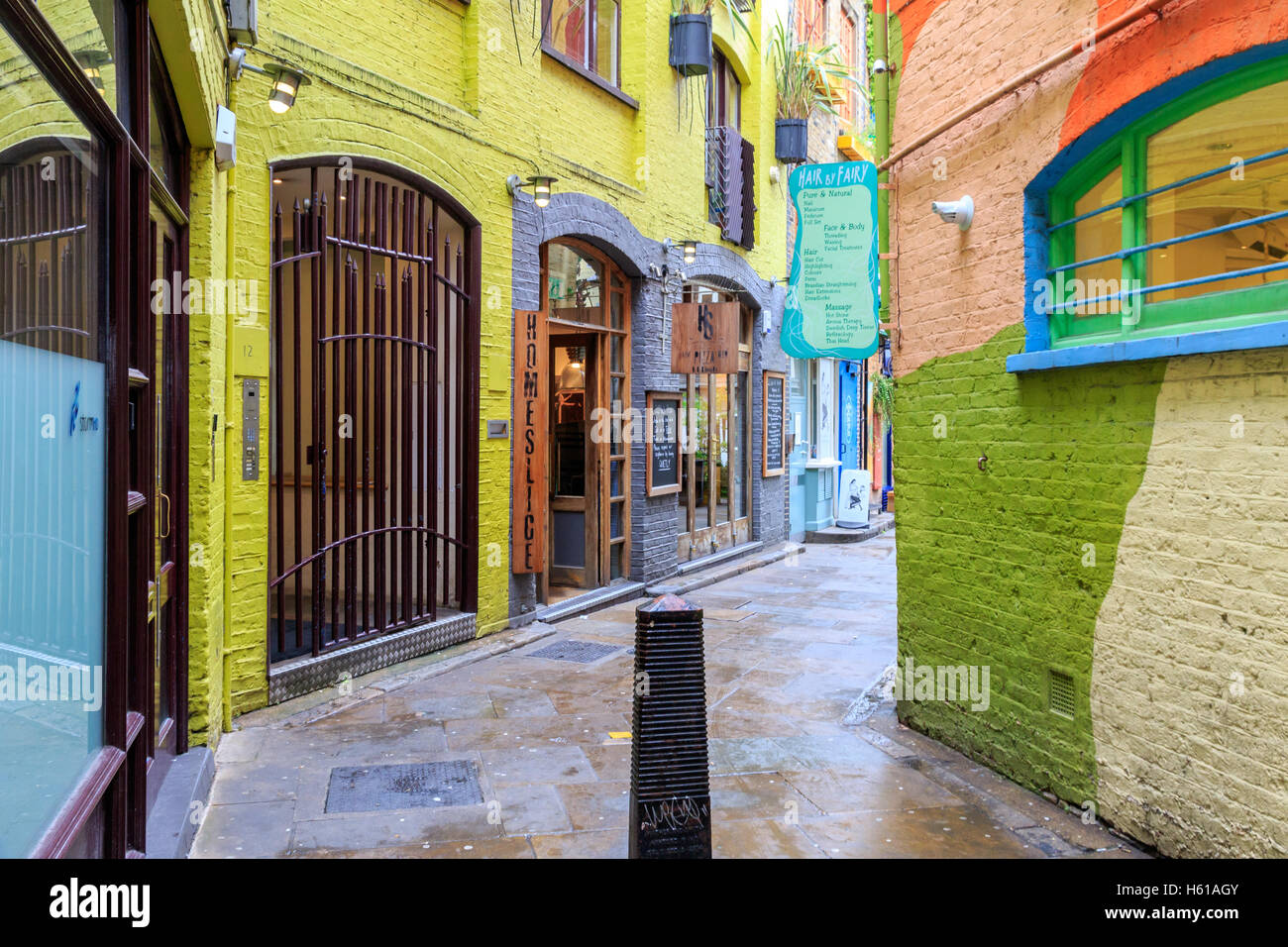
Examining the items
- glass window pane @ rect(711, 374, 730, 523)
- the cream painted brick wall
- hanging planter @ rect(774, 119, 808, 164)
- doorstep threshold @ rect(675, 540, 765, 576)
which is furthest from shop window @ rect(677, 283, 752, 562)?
the cream painted brick wall

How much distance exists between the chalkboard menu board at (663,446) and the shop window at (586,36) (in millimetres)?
3477

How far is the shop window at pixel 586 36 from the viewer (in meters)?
9.54

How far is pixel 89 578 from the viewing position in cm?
281

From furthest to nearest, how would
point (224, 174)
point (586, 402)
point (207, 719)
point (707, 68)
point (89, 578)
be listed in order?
point (707, 68), point (586, 402), point (224, 174), point (207, 719), point (89, 578)

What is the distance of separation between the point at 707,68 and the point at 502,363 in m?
5.14

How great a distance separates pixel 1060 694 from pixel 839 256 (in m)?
3.10

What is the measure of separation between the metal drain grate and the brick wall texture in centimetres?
4

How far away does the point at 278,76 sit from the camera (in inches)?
232

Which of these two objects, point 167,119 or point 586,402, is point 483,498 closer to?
point 586,402

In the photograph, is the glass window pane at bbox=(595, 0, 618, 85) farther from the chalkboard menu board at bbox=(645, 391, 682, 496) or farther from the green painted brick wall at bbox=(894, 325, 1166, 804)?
the green painted brick wall at bbox=(894, 325, 1166, 804)

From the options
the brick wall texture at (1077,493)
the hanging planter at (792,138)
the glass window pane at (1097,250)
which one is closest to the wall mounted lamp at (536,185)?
the brick wall texture at (1077,493)

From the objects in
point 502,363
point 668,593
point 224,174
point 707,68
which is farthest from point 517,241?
point 668,593

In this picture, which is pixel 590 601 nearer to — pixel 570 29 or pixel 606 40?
pixel 570 29
